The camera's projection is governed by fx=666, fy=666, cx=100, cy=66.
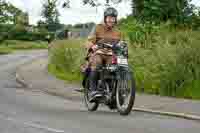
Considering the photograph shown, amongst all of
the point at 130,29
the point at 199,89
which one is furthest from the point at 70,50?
the point at 199,89

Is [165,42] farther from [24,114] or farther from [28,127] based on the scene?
[28,127]

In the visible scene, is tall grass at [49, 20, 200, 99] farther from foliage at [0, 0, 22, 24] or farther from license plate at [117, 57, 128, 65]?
foliage at [0, 0, 22, 24]

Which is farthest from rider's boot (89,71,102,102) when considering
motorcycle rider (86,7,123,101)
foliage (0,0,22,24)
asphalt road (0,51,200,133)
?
foliage (0,0,22,24)

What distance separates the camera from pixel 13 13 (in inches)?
3720

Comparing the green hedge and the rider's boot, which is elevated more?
the rider's boot

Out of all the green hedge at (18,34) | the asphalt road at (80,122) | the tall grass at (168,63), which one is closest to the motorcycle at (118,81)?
the asphalt road at (80,122)

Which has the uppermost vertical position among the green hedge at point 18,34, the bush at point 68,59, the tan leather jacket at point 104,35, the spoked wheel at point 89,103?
the tan leather jacket at point 104,35

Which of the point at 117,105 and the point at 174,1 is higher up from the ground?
the point at 174,1

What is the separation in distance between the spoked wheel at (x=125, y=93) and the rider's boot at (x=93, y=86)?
1.83 feet

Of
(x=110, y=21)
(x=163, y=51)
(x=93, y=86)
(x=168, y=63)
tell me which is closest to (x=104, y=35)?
(x=110, y=21)

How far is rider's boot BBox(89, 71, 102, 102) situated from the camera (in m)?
11.6

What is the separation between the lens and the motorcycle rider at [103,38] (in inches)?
444

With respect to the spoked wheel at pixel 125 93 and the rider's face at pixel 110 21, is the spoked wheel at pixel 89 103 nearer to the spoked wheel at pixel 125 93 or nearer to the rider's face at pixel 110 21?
the spoked wheel at pixel 125 93

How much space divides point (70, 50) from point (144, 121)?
16844 millimetres
